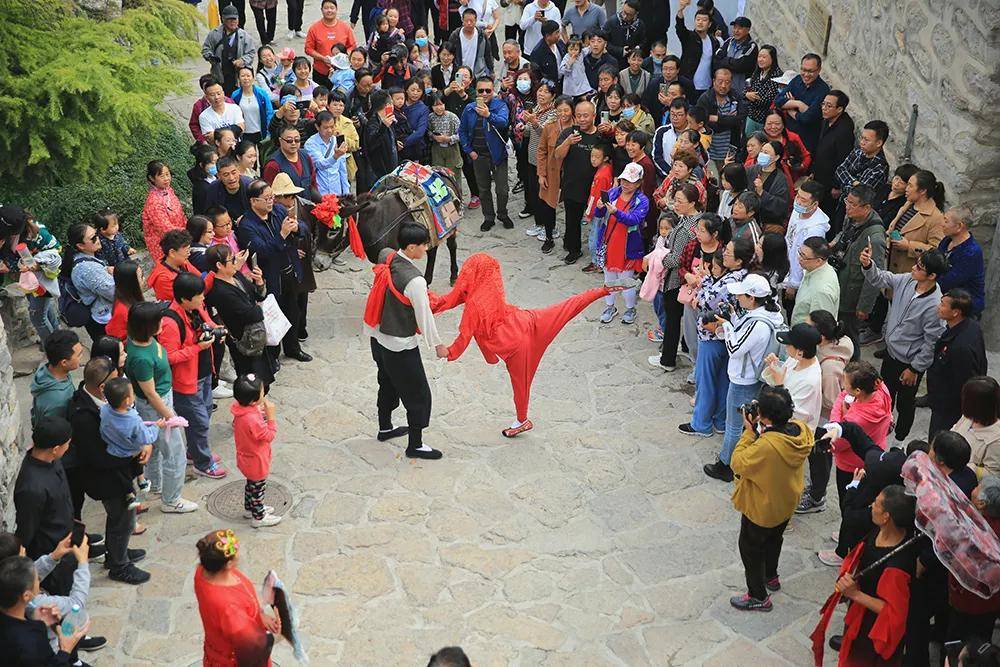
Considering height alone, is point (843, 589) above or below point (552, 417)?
above

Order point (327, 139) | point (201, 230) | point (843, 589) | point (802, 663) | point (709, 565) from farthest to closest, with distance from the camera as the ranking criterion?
point (327, 139) < point (201, 230) < point (709, 565) < point (802, 663) < point (843, 589)

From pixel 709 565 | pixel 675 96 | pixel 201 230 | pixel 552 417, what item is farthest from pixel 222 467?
pixel 675 96

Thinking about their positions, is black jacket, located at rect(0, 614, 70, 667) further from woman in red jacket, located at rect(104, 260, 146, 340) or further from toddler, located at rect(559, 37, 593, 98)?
toddler, located at rect(559, 37, 593, 98)

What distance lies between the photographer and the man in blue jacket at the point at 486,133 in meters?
12.2

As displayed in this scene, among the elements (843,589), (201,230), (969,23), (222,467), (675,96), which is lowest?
(222,467)

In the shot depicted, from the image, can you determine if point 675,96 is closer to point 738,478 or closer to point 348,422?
point 348,422

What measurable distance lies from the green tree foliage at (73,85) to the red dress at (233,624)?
6115 mm

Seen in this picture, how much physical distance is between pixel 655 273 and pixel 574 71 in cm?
525

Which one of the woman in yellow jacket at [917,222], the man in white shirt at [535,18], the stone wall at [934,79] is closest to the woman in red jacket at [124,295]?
the woman in yellow jacket at [917,222]

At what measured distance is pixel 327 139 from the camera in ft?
37.0

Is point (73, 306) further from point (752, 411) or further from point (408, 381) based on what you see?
point (752, 411)

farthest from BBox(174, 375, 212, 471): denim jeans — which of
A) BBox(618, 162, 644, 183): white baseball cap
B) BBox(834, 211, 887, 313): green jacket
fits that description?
BBox(834, 211, 887, 313): green jacket

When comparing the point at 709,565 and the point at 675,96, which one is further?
the point at 675,96

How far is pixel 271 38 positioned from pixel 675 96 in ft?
26.5
